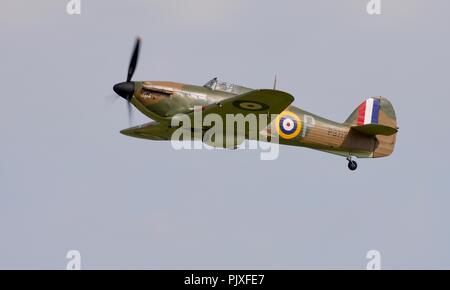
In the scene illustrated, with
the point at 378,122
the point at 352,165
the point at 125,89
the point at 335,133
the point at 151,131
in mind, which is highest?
the point at 125,89

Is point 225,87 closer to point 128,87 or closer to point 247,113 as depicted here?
point 247,113

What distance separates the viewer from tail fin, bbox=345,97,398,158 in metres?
22.5

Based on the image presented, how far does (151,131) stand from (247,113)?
298cm

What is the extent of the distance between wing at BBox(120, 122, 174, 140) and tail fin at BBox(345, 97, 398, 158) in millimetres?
4462

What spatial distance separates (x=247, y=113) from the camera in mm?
20406

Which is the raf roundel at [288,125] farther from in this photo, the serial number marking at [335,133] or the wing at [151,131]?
the wing at [151,131]

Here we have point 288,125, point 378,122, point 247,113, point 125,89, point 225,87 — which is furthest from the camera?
point 378,122

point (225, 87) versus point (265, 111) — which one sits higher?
point (225, 87)

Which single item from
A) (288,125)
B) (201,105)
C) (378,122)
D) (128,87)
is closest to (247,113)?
(201,105)

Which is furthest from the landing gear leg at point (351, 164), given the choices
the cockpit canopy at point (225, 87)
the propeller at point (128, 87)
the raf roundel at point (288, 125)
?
the propeller at point (128, 87)

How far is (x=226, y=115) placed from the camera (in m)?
20.6

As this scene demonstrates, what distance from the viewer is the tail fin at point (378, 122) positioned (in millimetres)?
22531

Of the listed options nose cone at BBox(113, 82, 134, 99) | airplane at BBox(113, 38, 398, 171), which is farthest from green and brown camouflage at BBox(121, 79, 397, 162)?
nose cone at BBox(113, 82, 134, 99)
